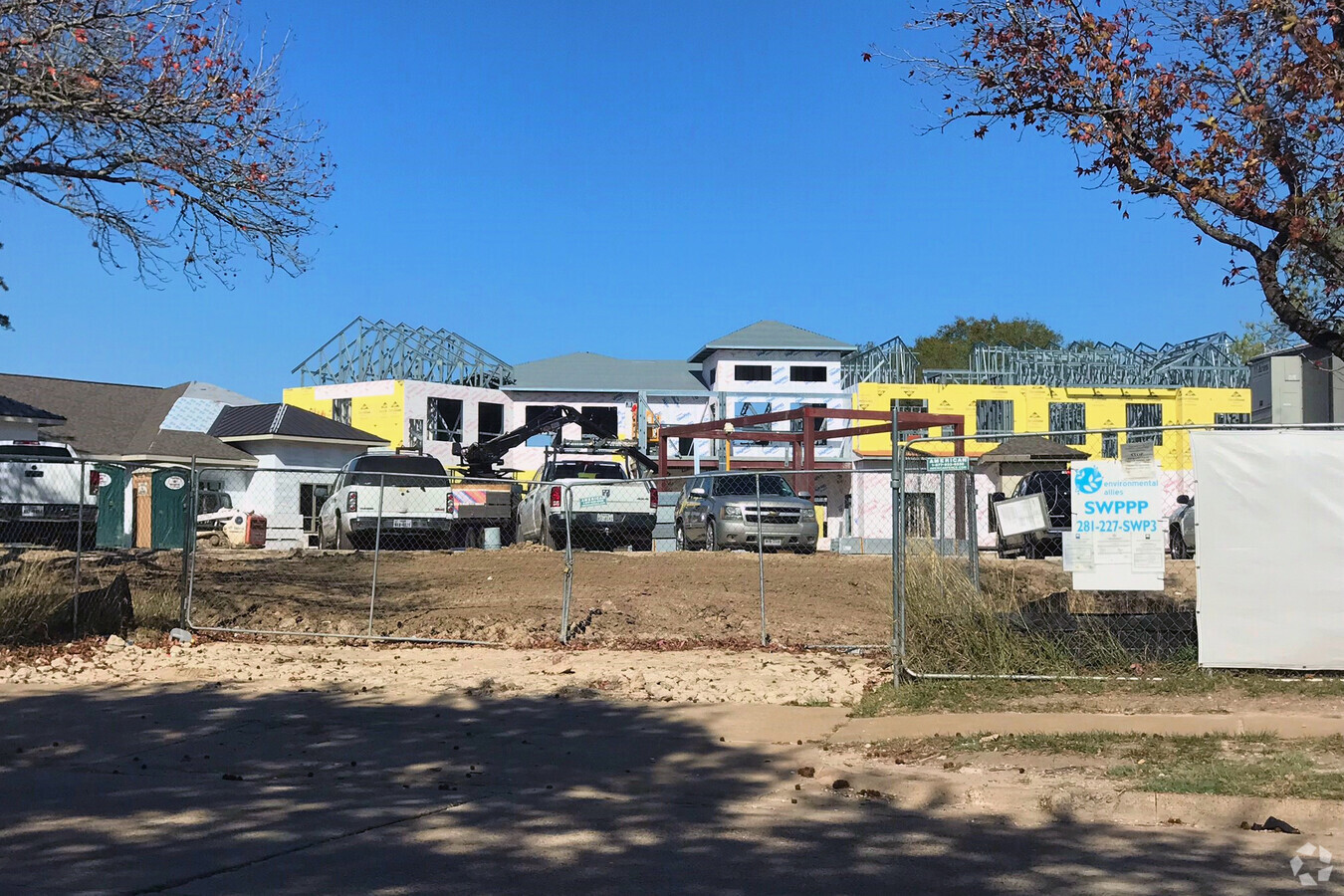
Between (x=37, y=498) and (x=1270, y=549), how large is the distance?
62.0 feet

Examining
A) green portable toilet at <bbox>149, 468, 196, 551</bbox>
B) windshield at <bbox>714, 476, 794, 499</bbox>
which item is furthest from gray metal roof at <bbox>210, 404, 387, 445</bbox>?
windshield at <bbox>714, 476, 794, 499</bbox>

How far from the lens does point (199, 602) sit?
1437cm

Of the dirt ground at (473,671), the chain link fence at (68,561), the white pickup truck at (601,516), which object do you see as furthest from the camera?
the white pickup truck at (601,516)

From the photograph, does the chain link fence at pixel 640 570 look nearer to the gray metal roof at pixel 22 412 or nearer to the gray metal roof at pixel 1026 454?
the gray metal roof at pixel 22 412

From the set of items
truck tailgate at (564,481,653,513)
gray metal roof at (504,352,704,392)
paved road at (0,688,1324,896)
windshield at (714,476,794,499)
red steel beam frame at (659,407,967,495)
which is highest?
gray metal roof at (504,352,704,392)

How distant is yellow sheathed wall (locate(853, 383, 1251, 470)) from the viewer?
54.3 m

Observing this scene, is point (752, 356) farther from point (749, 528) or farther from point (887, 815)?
point (887, 815)

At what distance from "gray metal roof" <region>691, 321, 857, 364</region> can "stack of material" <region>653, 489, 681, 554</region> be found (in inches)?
1554

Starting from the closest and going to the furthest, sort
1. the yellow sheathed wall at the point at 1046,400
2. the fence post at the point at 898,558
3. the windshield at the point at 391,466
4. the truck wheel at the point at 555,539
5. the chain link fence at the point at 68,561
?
the fence post at the point at 898,558, the chain link fence at the point at 68,561, the truck wheel at the point at 555,539, the windshield at the point at 391,466, the yellow sheathed wall at the point at 1046,400

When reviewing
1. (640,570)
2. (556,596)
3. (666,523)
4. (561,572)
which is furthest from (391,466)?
(556,596)

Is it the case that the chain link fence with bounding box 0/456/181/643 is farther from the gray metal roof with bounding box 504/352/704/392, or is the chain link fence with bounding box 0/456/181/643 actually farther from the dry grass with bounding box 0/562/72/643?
the gray metal roof with bounding box 504/352/704/392

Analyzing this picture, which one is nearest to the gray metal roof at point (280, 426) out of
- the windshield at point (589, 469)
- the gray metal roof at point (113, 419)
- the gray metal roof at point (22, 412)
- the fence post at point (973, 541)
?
the gray metal roof at point (113, 419)

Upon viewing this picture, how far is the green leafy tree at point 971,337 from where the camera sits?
8344cm

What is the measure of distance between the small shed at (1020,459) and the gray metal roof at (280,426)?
20.2 meters
